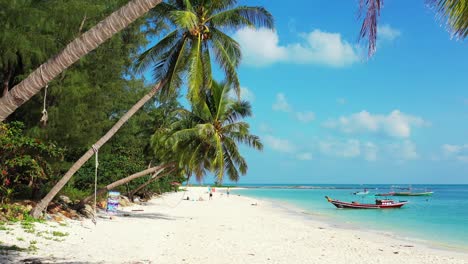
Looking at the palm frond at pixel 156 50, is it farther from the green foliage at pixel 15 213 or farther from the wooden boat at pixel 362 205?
the wooden boat at pixel 362 205

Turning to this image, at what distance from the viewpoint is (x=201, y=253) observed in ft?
32.4

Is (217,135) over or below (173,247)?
over

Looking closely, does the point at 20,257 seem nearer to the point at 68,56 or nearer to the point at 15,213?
the point at 68,56

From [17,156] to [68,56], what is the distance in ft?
31.7

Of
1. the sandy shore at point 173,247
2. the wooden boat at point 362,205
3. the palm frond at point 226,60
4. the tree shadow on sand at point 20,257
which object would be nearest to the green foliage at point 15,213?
the sandy shore at point 173,247

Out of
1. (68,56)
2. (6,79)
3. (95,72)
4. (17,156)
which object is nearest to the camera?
(68,56)

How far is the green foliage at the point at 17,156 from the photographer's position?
38.8ft

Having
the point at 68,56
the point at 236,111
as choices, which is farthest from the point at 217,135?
the point at 68,56

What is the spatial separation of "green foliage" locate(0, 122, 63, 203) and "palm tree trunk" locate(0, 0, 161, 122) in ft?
26.6

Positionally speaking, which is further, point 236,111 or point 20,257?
point 236,111

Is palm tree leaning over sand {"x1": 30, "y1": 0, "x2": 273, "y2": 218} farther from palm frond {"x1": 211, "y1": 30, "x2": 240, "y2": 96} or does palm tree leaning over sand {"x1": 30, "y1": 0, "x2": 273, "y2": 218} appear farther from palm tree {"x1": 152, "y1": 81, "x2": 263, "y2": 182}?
palm tree {"x1": 152, "y1": 81, "x2": 263, "y2": 182}

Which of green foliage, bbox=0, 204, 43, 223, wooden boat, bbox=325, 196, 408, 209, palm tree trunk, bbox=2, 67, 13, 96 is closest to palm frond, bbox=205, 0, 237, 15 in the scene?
palm tree trunk, bbox=2, 67, 13, 96

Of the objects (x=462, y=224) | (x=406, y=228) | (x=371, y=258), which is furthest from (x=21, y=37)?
(x=462, y=224)

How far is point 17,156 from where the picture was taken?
40.8 feet
